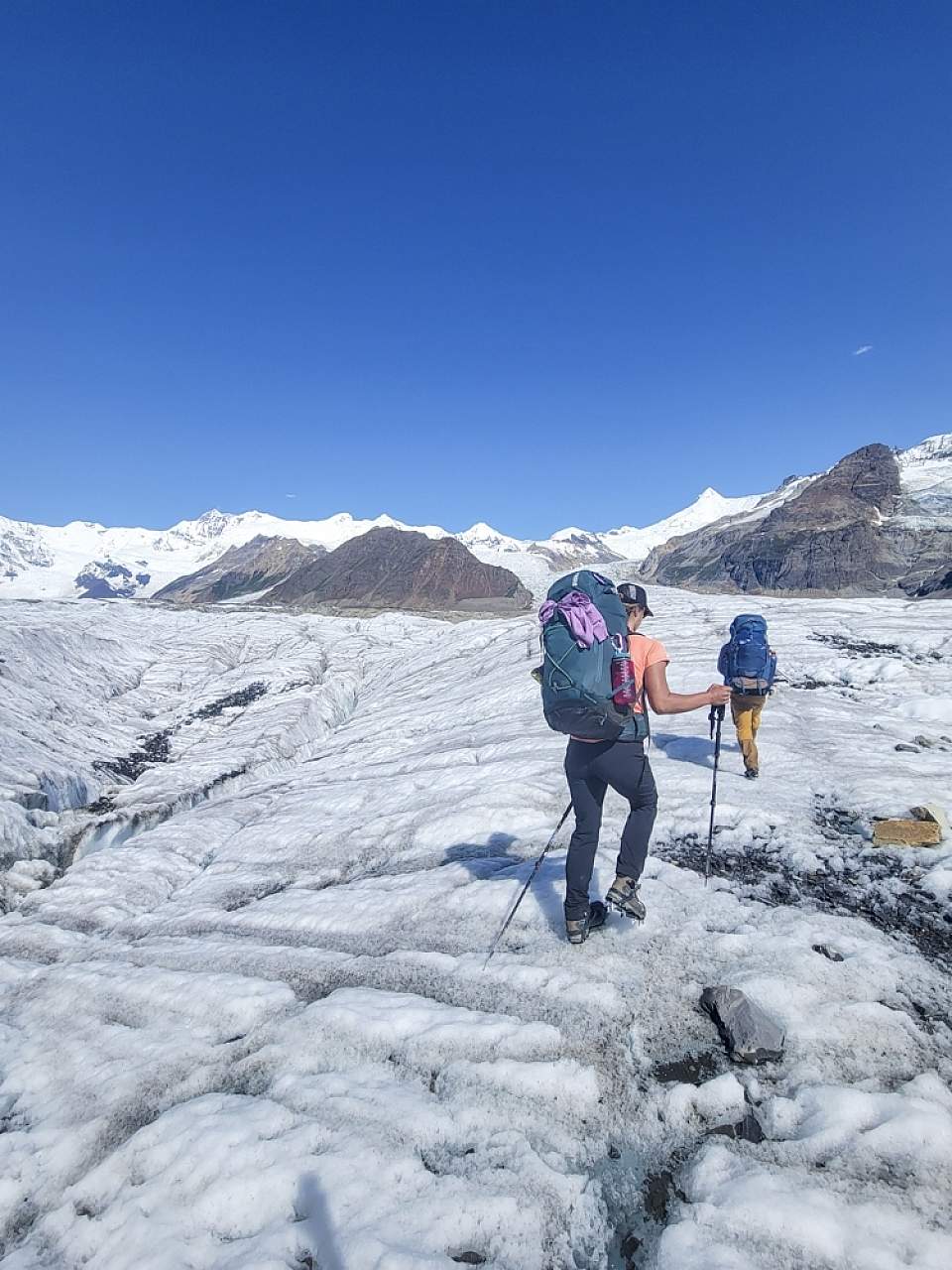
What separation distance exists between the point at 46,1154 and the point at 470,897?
4.43 m

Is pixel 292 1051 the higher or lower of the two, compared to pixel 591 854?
lower

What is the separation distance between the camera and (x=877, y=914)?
6.27 metres

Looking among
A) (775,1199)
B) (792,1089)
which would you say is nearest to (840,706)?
(792,1089)

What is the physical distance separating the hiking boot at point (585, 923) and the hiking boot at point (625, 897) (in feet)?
0.86

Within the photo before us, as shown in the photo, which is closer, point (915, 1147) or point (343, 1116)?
point (915, 1147)

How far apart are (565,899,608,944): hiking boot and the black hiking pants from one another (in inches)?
2.8

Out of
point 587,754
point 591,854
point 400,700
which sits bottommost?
point 400,700

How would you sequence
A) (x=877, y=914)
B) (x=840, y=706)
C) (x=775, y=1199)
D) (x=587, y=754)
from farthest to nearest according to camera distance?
(x=840, y=706) < (x=877, y=914) < (x=587, y=754) < (x=775, y=1199)

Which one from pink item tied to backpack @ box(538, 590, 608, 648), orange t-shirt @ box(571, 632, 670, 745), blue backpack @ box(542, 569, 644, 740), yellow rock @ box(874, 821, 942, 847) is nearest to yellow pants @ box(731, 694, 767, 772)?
yellow rock @ box(874, 821, 942, 847)

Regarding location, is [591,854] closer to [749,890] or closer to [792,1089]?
[792,1089]

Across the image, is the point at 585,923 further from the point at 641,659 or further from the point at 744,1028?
the point at 641,659

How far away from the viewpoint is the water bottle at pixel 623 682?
5301 mm

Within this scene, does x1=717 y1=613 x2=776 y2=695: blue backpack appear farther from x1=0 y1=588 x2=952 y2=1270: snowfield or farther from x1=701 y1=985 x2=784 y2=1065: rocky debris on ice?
x1=701 y1=985 x2=784 y2=1065: rocky debris on ice

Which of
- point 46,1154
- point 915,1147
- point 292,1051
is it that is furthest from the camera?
point 292,1051
